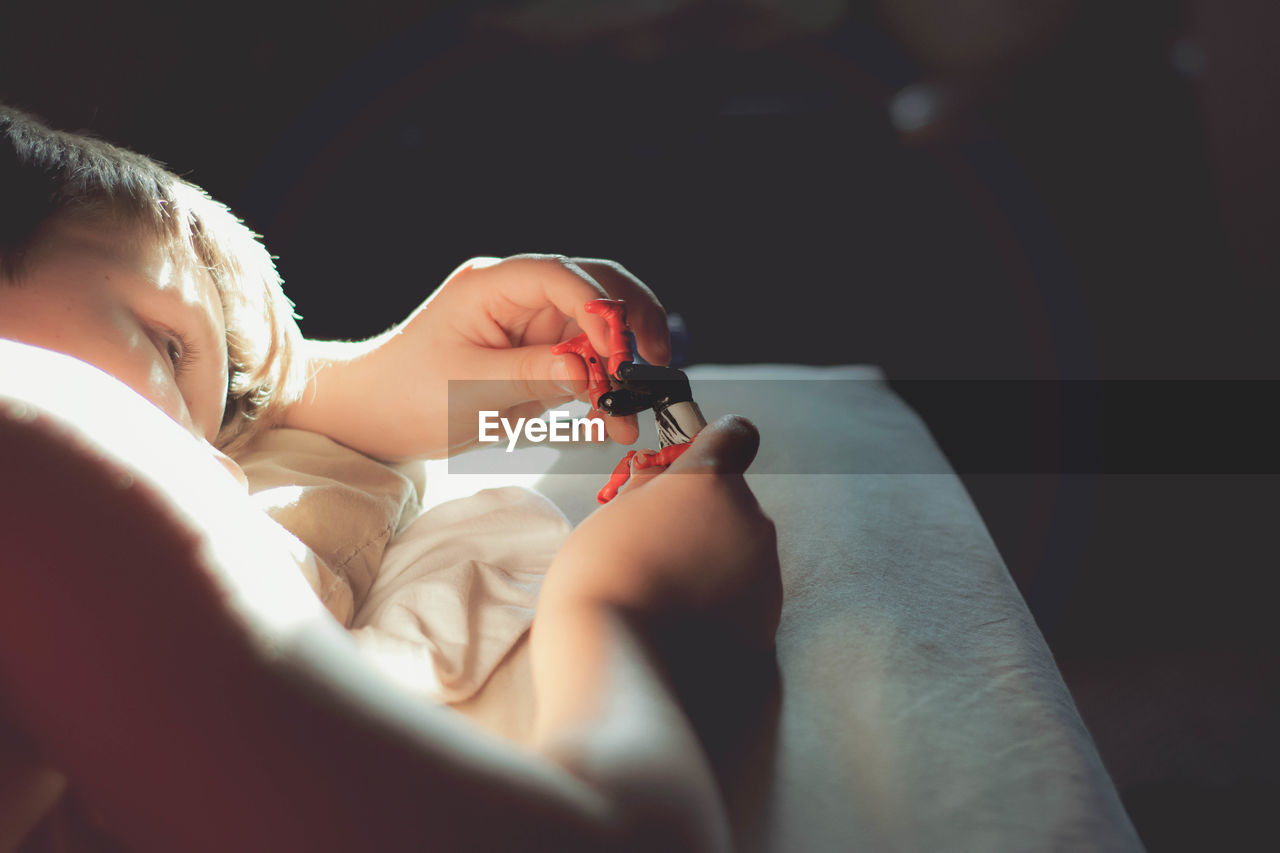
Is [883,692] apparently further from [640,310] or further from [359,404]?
[359,404]

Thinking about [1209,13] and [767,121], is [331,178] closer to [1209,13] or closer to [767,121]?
[767,121]

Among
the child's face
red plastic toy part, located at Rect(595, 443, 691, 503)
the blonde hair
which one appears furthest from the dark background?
red plastic toy part, located at Rect(595, 443, 691, 503)

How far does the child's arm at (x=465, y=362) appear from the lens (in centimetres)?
63

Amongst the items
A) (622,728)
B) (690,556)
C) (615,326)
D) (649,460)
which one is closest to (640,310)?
(615,326)

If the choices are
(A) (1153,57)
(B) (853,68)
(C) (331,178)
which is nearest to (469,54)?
(C) (331,178)

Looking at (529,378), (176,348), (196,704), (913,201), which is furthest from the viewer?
(913,201)

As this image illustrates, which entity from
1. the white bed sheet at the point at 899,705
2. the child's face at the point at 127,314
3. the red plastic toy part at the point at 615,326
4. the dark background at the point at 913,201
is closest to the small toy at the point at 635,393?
the red plastic toy part at the point at 615,326

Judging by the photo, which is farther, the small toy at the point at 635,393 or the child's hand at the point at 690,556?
the small toy at the point at 635,393

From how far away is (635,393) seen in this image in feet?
1.87

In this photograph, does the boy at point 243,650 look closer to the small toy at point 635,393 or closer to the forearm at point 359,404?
the small toy at point 635,393

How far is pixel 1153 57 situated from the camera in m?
1.80

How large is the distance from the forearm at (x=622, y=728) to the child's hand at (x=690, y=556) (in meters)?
0.02

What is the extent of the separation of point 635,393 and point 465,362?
19 cm

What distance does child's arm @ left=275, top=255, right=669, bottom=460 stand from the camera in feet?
2.08
